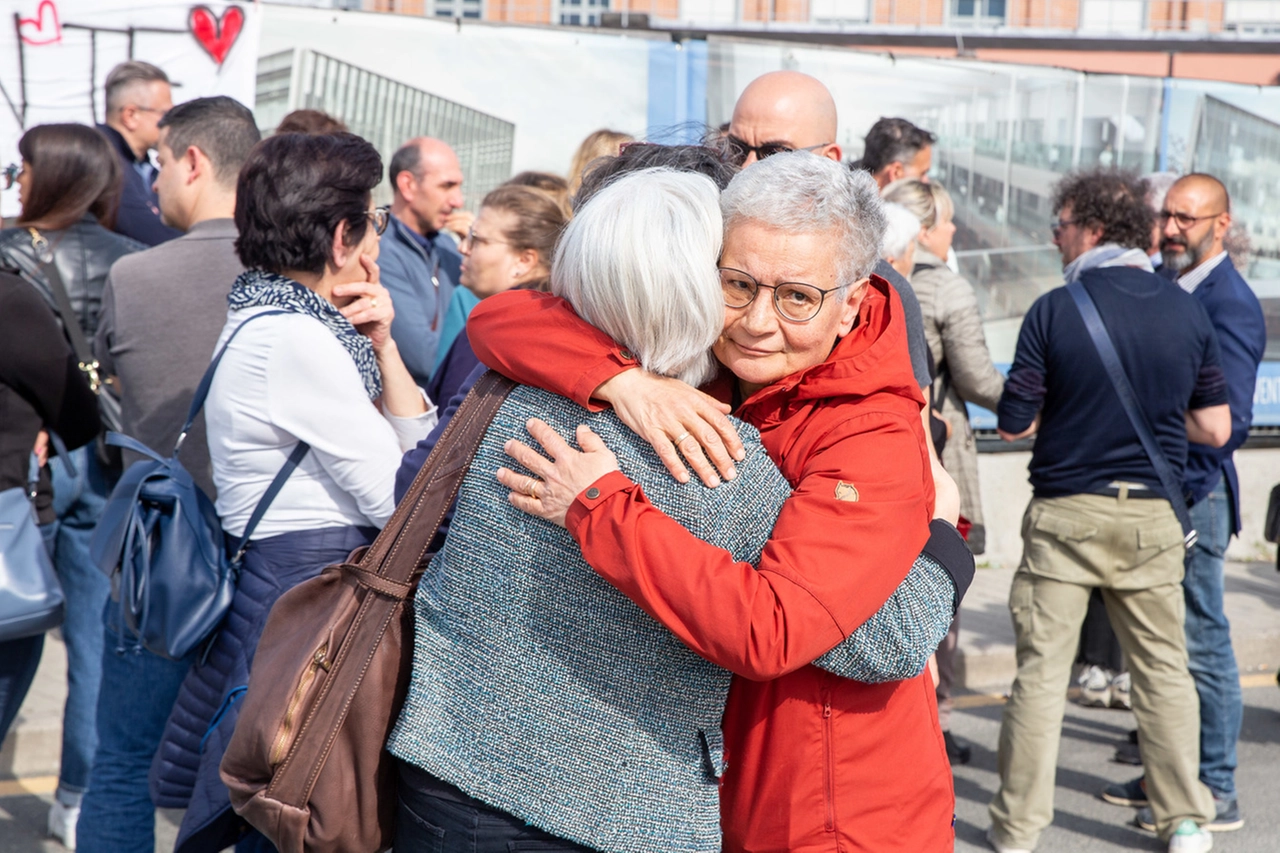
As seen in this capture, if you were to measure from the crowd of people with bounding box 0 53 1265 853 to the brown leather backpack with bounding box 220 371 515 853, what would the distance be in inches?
2.4

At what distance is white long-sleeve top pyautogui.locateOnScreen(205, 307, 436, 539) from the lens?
2.51m

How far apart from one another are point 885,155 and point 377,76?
274 centimetres

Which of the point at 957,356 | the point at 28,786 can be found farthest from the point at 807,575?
the point at 28,786

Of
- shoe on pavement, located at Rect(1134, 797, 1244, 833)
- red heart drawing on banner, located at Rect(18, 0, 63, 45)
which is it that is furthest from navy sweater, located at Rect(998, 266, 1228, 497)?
red heart drawing on banner, located at Rect(18, 0, 63, 45)

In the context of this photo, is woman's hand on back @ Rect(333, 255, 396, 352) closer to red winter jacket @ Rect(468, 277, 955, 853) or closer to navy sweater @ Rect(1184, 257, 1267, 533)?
red winter jacket @ Rect(468, 277, 955, 853)

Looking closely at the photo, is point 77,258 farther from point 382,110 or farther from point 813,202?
point 813,202

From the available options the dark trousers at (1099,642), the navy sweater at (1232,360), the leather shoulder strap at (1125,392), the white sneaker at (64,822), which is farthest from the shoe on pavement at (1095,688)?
the white sneaker at (64,822)

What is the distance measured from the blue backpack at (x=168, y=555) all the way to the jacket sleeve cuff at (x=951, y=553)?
52.9 inches

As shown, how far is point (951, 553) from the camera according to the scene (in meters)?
1.89

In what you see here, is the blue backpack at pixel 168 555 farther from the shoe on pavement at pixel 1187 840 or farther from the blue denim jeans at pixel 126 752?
the shoe on pavement at pixel 1187 840

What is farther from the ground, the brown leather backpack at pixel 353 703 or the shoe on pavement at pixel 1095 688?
the brown leather backpack at pixel 353 703

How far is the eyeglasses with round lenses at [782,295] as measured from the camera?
1.78 metres

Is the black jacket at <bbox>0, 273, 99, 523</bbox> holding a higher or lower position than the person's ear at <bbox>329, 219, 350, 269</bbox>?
lower

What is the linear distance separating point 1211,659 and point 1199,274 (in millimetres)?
1482
